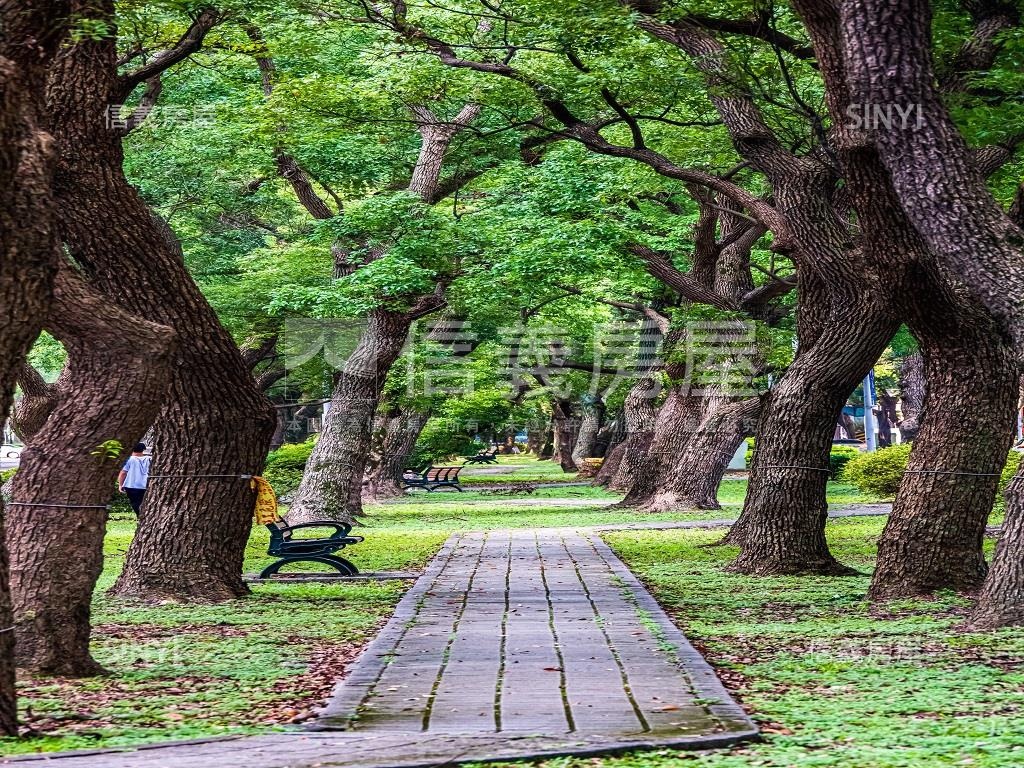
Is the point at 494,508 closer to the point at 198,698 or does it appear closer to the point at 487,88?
the point at 487,88

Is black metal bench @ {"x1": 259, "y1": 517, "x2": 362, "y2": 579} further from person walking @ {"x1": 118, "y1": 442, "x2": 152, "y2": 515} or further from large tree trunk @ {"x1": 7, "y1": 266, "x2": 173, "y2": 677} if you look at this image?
large tree trunk @ {"x1": 7, "y1": 266, "x2": 173, "y2": 677}

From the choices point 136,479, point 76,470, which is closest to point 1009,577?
point 76,470

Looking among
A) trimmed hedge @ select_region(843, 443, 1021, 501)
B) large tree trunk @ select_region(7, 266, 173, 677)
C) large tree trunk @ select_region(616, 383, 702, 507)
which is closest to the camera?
large tree trunk @ select_region(7, 266, 173, 677)

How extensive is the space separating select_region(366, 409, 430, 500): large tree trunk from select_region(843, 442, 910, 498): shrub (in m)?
10.6

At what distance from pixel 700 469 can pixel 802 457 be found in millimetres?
11049

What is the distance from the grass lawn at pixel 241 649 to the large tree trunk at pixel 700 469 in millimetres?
6330

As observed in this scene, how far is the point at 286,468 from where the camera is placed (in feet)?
103

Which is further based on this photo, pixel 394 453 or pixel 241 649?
pixel 394 453

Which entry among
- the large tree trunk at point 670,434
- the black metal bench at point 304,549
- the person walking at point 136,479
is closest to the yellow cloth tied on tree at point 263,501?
the black metal bench at point 304,549

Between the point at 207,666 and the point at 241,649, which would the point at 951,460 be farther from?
the point at 207,666

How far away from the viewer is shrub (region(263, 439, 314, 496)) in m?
30.6

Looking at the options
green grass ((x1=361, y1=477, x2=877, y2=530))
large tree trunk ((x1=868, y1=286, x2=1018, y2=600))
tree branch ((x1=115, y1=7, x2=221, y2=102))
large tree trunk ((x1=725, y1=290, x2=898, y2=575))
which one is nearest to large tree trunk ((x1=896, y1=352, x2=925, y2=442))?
green grass ((x1=361, y1=477, x2=877, y2=530))

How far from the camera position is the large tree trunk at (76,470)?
7859 millimetres

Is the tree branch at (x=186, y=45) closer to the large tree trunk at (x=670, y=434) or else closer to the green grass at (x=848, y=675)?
the green grass at (x=848, y=675)
